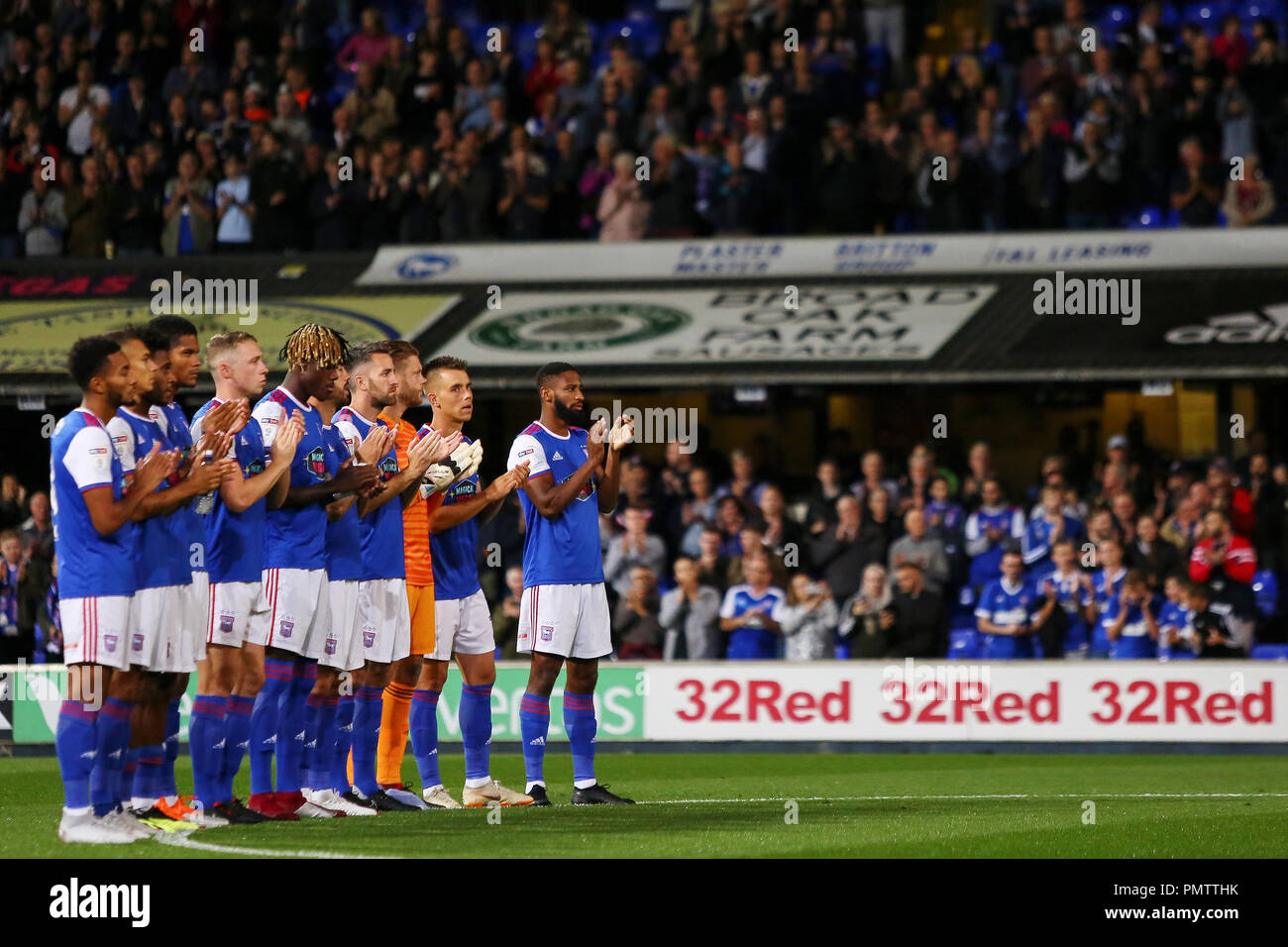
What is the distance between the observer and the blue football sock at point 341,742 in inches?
361

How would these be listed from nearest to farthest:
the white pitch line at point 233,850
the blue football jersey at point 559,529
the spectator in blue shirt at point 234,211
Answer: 1. the white pitch line at point 233,850
2. the blue football jersey at point 559,529
3. the spectator in blue shirt at point 234,211

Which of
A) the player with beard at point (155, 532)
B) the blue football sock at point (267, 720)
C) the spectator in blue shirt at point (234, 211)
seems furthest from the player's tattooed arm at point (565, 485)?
the spectator in blue shirt at point (234, 211)

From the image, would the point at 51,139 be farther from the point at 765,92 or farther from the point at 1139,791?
the point at 1139,791

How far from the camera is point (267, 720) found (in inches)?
340

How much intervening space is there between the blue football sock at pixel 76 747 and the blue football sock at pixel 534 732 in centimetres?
289

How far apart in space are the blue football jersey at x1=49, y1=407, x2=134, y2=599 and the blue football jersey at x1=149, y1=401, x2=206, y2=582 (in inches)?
11.6

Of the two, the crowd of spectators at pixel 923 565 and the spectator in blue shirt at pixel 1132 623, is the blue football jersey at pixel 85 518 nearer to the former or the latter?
the crowd of spectators at pixel 923 565

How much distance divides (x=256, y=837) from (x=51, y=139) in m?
14.2

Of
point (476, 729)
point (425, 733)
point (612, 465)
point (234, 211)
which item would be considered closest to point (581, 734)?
point (476, 729)

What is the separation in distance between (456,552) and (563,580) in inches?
23.3

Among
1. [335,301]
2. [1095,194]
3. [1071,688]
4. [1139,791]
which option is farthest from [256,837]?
[1095,194]

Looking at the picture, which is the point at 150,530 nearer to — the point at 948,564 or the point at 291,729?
the point at 291,729

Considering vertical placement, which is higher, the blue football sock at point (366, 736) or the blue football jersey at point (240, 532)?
the blue football jersey at point (240, 532)

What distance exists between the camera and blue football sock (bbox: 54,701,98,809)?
24.6 ft
